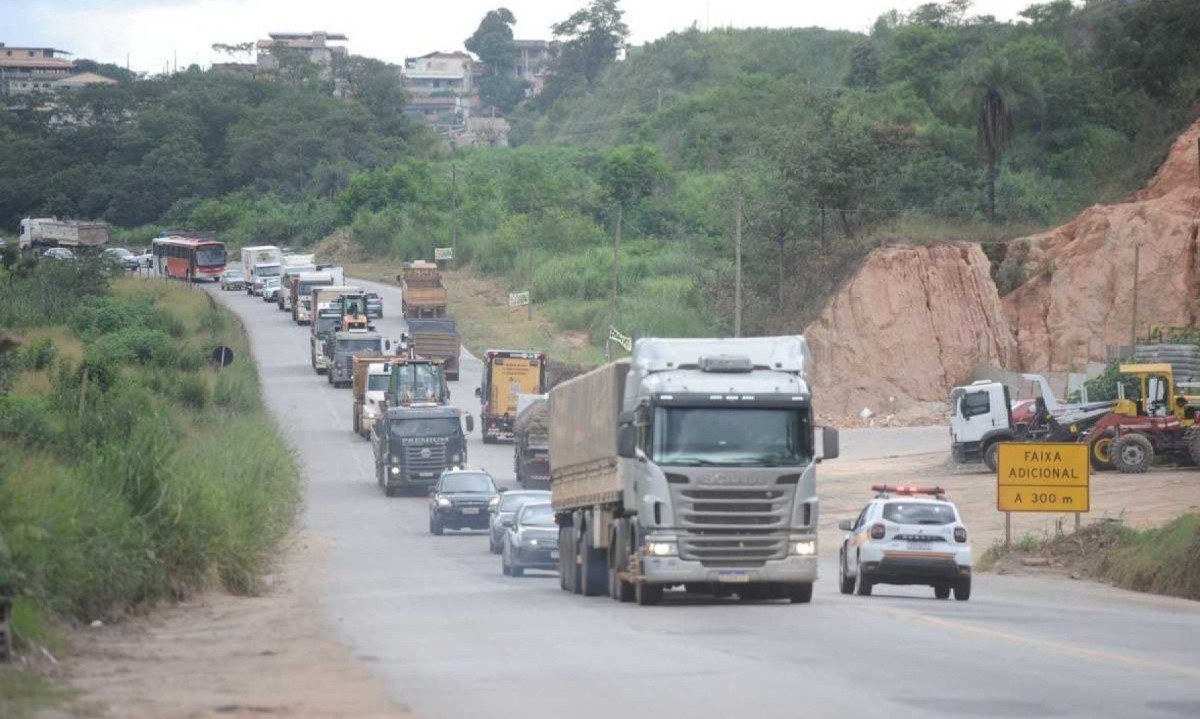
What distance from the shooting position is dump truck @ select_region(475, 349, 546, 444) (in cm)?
6344

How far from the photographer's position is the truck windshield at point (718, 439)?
910 inches

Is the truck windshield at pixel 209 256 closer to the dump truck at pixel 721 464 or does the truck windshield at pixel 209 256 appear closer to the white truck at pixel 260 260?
the white truck at pixel 260 260

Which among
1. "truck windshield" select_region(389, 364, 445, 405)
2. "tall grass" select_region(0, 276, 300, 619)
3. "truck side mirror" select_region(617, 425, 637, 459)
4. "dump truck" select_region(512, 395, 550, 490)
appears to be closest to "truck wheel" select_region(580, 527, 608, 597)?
→ "truck side mirror" select_region(617, 425, 637, 459)

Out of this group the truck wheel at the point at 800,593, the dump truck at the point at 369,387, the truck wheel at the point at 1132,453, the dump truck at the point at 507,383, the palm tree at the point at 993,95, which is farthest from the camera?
the palm tree at the point at 993,95

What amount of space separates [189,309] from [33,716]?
90.0 m

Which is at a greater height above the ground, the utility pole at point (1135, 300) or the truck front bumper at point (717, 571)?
the utility pole at point (1135, 300)

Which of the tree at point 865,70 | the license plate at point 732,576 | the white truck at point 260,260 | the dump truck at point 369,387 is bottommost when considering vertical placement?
the license plate at point 732,576

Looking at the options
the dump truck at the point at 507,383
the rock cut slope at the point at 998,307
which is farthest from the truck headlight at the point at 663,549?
Result: the rock cut slope at the point at 998,307

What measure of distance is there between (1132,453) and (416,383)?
2393 centimetres

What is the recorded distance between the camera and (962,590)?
2756 centimetres

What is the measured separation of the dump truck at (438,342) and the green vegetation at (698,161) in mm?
9764

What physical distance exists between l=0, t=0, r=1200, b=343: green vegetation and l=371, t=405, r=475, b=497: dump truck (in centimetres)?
2611

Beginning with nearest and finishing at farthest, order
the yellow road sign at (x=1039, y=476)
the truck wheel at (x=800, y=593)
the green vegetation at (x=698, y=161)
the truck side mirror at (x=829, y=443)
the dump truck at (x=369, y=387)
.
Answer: the truck side mirror at (x=829, y=443) → the truck wheel at (x=800, y=593) → the yellow road sign at (x=1039, y=476) → the dump truck at (x=369, y=387) → the green vegetation at (x=698, y=161)

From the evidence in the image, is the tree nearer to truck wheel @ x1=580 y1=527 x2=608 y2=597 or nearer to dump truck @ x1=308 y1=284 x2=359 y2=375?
dump truck @ x1=308 y1=284 x2=359 y2=375
